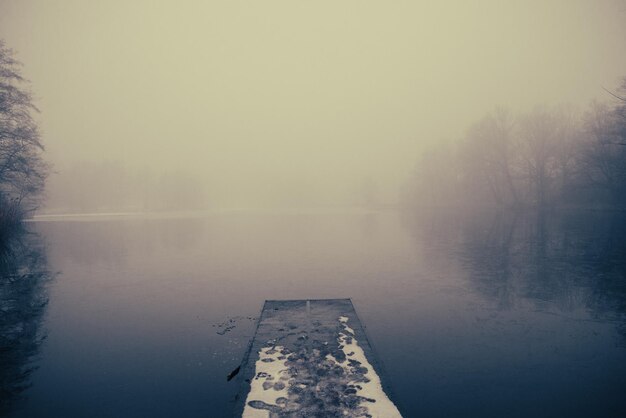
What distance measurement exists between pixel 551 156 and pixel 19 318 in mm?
72819

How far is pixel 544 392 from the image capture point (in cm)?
670

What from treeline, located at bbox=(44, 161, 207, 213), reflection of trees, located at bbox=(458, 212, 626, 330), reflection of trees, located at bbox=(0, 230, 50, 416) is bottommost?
reflection of trees, located at bbox=(0, 230, 50, 416)

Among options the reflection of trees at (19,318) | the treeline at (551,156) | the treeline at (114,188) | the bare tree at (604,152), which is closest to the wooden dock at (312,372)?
the reflection of trees at (19,318)

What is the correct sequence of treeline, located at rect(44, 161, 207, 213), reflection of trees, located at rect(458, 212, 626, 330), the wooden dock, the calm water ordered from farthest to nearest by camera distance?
treeline, located at rect(44, 161, 207, 213)
reflection of trees, located at rect(458, 212, 626, 330)
the calm water
the wooden dock

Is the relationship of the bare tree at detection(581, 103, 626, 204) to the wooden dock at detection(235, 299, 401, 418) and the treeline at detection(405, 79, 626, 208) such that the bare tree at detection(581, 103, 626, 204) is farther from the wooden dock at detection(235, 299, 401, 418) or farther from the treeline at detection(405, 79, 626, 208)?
the wooden dock at detection(235, 299, 401, 418)

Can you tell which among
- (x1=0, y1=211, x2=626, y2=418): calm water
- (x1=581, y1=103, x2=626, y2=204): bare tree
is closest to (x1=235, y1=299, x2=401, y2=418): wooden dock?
(x1=0, y1=211, x2=626, y2=418): calm water

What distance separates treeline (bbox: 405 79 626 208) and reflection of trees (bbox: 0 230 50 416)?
54475 mm

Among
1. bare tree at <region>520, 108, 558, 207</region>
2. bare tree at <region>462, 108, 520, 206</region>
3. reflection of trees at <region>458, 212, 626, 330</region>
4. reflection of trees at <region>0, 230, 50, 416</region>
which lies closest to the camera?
reflection of trees at <region>0, 230, 50, 416</region>

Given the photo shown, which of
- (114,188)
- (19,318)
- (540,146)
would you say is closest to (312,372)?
(19,318)

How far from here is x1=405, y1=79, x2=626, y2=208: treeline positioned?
45.9m

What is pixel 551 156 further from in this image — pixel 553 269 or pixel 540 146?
pixel 553 269

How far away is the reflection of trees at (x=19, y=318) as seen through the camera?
7300 millimetres

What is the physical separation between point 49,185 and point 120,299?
358 ft

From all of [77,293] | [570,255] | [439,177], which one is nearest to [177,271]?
[77,293]
